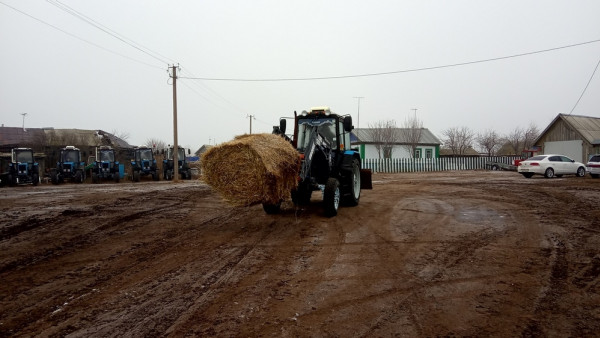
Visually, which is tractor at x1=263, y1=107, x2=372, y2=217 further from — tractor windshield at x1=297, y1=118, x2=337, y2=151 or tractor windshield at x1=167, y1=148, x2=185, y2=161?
tractor windshield at x1=167, y1=148, x2=185, y2=161

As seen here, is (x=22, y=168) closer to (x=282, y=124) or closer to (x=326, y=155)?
(x=282, y=124)

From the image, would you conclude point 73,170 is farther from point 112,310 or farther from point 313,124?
point 112,310

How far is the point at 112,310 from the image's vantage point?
4.35 m

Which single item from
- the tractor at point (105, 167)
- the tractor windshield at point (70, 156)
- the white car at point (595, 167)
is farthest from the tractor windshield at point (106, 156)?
the white car at point (595, 167)

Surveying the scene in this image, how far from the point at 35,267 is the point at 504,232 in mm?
8199

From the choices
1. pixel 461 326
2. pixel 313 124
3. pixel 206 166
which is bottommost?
pixel 461 326

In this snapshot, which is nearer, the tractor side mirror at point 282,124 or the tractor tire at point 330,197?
the tractor tire at point 330,197

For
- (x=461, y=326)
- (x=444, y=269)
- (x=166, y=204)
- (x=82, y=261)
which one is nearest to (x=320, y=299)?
(x=461, y=326)

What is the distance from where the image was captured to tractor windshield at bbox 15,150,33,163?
2527 centimetres

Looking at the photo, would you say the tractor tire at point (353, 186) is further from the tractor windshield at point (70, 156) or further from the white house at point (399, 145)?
the white house at point (399, 145)

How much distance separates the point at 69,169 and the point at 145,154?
194 inches

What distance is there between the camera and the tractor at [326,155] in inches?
388

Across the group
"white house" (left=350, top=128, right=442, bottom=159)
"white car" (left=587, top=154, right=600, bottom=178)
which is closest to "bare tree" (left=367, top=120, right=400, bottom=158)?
"white house" (left=350, top=128, right=442, bottom=159)

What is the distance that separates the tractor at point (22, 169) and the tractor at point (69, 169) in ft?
3.94
